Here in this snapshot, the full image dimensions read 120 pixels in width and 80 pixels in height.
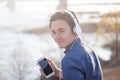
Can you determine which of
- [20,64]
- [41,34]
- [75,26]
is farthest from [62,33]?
[41,34]

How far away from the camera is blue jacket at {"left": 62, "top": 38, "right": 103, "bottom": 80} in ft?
2.23

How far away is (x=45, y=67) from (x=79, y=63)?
0.32 feet

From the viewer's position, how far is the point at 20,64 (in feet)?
24.9

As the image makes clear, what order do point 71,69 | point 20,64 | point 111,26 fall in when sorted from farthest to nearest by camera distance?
point 111,26 < point 20,64 < point 71,69

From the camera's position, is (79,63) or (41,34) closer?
(79,63)

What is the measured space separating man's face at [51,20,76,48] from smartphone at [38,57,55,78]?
6 cm

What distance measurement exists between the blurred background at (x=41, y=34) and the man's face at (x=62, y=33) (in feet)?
20.1

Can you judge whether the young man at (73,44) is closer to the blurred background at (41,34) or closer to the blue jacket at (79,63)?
the blue jacket at (79,63)

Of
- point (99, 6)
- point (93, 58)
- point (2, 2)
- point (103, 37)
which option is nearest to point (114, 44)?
point (103, 37)

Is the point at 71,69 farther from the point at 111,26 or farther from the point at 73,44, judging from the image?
the point at 111,26

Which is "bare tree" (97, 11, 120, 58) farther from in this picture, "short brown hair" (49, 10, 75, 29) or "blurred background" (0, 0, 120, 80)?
"short brown hair" (49, 10, 75, 29)

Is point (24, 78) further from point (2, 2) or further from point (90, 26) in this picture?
point (2, 2)

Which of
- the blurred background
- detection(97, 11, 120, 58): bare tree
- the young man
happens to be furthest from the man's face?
detection(97, 11, 120, 58): bare tree

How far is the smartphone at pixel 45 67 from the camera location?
758mm
